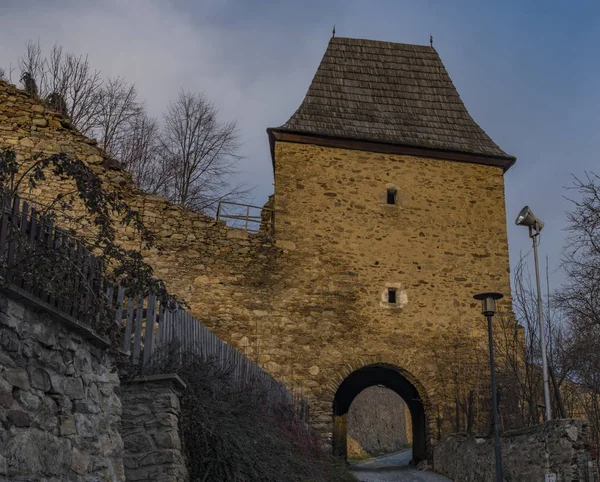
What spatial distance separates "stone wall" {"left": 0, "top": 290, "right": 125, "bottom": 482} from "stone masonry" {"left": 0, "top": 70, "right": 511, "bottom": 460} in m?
8.51

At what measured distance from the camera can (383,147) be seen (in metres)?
16.3

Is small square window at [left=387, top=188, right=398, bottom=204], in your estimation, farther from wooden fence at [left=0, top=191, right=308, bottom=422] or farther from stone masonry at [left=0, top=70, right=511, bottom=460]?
wooden fence at [left=0, top=191, right=308, bottom=422]

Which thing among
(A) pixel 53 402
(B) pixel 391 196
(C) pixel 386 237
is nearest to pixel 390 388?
(C) pixel 386 237

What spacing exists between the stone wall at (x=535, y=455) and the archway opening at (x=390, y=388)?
3.89 metres

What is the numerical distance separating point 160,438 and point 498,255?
37.8ft

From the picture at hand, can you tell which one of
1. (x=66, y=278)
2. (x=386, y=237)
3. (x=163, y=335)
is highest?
(x=386, y=237)

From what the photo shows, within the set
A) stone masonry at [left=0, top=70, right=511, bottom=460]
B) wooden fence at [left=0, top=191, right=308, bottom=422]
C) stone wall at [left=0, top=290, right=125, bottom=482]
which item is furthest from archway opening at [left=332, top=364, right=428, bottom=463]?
stone wall at [left=0, top=290, right=125, bottom=482]

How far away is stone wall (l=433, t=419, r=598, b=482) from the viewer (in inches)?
353

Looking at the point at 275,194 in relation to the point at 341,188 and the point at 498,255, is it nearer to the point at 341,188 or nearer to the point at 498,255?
the point at 341,188

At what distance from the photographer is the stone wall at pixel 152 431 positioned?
593cm

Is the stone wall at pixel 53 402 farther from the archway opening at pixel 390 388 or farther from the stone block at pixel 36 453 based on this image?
the archway opening at pixel 390 388

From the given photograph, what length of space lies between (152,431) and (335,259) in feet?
31.0

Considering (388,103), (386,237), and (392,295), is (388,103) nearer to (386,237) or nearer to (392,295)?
(386,237)

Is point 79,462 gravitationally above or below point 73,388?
below
